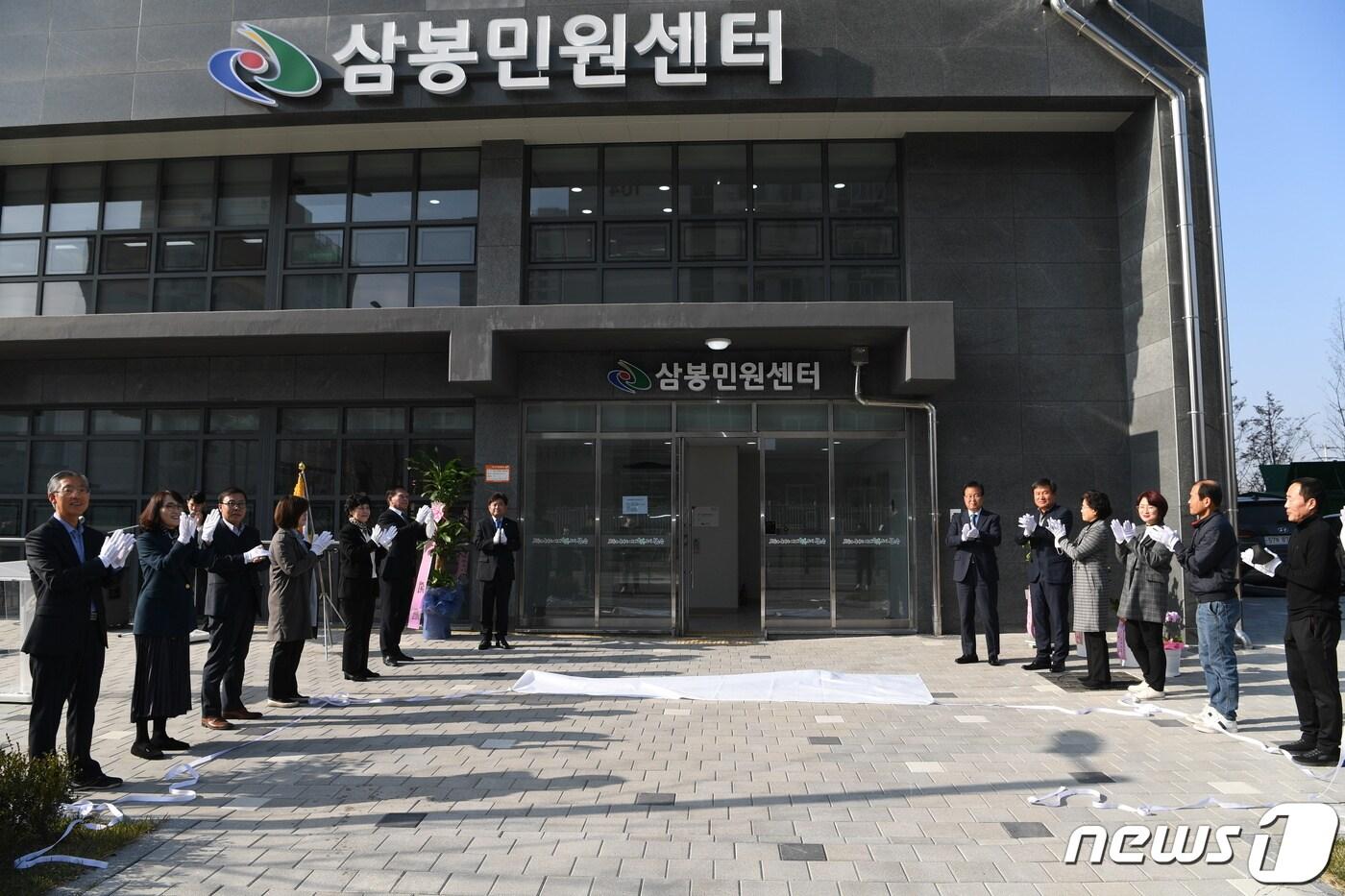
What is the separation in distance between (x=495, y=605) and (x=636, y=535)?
2307 mm

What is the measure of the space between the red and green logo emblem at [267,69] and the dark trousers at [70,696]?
891cm

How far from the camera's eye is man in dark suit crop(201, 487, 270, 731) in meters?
7.13

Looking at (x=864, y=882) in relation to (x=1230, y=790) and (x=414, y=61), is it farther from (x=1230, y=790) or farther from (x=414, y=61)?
(x=414, y=61)

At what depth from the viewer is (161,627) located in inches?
248

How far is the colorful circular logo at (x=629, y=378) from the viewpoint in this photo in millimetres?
12680

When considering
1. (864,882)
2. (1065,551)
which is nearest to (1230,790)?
(864,882)

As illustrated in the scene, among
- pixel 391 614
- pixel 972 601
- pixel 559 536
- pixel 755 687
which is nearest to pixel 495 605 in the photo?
pixel 391 614

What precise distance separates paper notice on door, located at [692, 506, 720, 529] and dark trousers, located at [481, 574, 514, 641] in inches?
183

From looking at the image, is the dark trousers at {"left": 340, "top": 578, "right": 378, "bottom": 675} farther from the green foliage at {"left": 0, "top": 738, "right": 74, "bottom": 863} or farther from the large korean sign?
the large korean sign

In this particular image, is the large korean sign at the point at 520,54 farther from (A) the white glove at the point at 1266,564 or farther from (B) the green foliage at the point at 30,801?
(B) the green foliage at the point at 30,801

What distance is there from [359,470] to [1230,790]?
11170 millimetres

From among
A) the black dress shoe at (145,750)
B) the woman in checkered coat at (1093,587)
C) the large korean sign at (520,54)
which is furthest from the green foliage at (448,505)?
the woman in checkered coat at (1093,587)

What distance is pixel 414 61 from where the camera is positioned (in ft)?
39.7

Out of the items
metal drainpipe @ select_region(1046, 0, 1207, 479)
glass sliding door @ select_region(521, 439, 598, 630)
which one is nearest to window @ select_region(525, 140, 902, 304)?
glass sliding door @ select_region(521, 439, 598, 630)
